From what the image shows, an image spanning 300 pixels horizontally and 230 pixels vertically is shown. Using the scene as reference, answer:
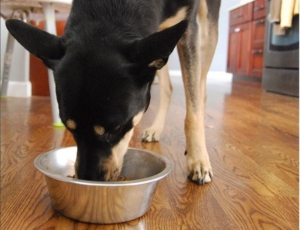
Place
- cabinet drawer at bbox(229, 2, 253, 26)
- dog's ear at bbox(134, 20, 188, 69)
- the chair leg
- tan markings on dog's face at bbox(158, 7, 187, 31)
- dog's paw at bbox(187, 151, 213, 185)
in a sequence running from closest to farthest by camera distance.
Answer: dog's ear at bbox(134, 20, 188, 69) → dog's paw at bbox(187, 151, 213, 185) → tan markings on dog's face at bbox(158, 7, 187, 31) → the chair leg → cabinet drawer at bbox(229, 2, 253, 26)

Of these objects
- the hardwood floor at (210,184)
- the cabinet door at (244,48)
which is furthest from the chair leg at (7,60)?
the cabinet door at (244,48)

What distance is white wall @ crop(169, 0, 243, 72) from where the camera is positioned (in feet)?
27.6

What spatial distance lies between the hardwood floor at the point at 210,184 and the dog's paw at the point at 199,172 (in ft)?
0.09

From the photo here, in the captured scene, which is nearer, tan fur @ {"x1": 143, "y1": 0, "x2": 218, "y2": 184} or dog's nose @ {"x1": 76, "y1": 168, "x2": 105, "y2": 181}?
dog's nose @ {"x1": 76, "y1": 168, "x2": 105, "y2": 181}

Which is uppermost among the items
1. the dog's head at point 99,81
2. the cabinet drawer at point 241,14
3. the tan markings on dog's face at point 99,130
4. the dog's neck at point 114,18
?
the cabinet drawer at point 241,14

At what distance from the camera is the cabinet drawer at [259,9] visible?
6.02 m

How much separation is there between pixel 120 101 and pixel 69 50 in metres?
0.21

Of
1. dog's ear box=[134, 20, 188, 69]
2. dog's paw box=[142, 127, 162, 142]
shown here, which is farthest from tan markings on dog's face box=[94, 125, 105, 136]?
dog's paw box=[142, 127, 162, 142]

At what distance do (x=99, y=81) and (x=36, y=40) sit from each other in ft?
0.85

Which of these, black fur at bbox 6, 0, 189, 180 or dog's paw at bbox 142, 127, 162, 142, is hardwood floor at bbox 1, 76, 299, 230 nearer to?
dog's paw at bbox 142, 127, 162, 142

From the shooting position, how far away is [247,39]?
6.76 metres

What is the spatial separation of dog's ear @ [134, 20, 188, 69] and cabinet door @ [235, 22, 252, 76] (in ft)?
19.2

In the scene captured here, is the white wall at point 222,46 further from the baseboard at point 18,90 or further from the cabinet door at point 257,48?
the baseboard at point 18,90

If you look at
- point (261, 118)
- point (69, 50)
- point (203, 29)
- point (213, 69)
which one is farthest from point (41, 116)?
point (213, 69)
